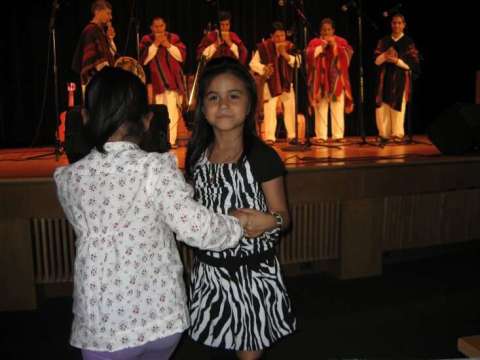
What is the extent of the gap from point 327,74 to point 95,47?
119 inches

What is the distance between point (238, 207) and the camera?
64.9 inches

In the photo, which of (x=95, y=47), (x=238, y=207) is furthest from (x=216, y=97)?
(x=95, y=47)

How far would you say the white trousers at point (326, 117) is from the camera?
690 cm

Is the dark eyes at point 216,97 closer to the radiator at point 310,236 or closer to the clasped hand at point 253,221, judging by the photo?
the clasped hand at point 253,221

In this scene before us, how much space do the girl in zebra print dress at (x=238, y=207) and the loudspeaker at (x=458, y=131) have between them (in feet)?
9.80

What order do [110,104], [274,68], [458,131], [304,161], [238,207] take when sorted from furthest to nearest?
[274,68] < [458,131] < [304,161] < [238,207] < [110,104]

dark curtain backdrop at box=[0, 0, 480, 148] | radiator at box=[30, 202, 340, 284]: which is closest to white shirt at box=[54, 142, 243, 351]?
radiator at box=[30, 202, 340, 284]

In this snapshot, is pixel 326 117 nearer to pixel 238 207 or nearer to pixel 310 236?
pixel 310 236

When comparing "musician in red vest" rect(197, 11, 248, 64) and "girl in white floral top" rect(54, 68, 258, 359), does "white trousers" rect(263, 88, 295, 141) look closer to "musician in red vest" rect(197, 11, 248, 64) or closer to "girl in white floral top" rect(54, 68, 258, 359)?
"musician in red vest" rect(197, 11, 248, 64)

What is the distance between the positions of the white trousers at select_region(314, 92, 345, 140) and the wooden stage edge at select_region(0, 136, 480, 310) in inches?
110

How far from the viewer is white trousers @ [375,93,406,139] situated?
6.69 meters

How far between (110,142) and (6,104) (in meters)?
6.81

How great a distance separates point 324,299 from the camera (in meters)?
3.28

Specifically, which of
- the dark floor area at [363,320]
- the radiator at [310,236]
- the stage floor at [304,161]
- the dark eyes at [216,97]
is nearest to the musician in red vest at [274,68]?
the stage floor at [304,161]
